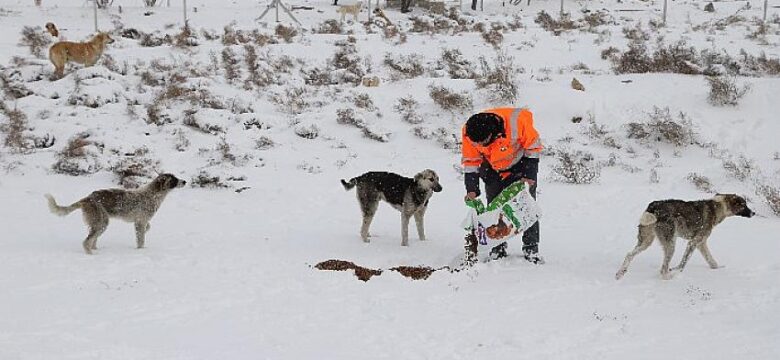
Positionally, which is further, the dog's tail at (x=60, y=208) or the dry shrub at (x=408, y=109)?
the dry shrub at (x=408, y=109)

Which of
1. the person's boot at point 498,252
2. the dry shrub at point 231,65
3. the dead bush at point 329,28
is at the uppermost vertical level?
the dead bush at point 329,28

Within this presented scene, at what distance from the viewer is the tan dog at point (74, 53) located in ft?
51.1

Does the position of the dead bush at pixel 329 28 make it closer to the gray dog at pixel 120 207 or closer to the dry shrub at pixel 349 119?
the dry shrub at pixel 349 119

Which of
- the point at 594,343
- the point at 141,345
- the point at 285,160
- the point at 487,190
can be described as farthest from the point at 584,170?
the point at 141,345

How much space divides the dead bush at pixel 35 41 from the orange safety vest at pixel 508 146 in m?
14.9

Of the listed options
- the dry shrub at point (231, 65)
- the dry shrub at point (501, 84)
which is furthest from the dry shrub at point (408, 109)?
the dry shrub at point (231, 65)

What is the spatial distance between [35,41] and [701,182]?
58.6 ft

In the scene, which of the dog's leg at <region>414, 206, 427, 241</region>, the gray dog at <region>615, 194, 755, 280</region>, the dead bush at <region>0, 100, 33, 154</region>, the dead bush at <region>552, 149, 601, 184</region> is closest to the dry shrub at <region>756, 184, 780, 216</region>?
the dead bush at <region>552, 149, 601, 184</region>

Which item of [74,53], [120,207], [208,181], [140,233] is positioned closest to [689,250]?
[140,233]

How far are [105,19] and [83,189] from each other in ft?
51.8

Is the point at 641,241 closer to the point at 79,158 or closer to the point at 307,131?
the point at 307,131

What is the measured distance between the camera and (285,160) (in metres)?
13.0

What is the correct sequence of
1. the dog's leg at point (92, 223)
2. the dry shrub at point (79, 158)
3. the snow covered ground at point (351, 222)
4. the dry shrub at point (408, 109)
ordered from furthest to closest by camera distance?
the dry shrub at point (408, 109), the dry shrub at point (79, 158), the dog's leg at point (92, 223), the snow covered ground at point (351, 222)

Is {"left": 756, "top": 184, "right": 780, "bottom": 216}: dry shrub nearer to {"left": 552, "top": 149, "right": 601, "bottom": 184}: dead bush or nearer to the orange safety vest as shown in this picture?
{"left": 552, "top": 149, "right": 601, "bottom": 184}: dead bush
